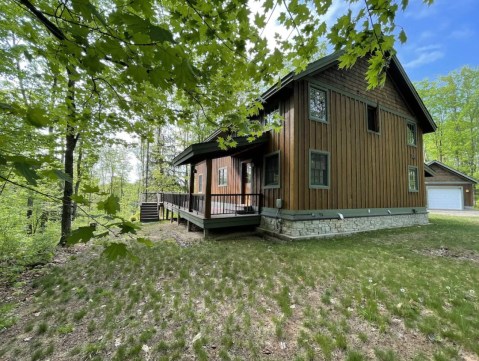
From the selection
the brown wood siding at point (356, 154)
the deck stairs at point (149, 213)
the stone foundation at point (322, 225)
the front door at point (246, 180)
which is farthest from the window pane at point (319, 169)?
the deck stairs at point (149, 213)

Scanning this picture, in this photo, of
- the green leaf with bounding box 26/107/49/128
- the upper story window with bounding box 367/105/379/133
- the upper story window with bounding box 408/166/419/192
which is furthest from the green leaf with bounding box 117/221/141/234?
the upper story window with bounding box 408/166/419/192

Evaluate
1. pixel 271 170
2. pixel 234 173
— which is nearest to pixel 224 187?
pixel 234 173

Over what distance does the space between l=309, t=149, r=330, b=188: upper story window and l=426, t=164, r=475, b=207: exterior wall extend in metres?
20.4

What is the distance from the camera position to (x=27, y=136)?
581cm

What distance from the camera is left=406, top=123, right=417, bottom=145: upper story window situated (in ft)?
39.7

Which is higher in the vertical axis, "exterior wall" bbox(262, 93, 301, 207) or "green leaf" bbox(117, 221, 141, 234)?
"exterior wall" bbox(262, 93, 301, 207)

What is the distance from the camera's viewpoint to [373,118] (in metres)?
10.6

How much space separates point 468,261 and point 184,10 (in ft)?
26.1

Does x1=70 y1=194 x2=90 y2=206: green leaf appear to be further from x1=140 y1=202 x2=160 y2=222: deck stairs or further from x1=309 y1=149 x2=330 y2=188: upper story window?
x1=140 y1=202 x2=160 y2=222: deck stairs

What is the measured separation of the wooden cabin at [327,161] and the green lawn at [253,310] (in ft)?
9.18

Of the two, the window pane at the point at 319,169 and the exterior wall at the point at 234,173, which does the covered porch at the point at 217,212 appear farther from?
the window pane at the point at 319,169

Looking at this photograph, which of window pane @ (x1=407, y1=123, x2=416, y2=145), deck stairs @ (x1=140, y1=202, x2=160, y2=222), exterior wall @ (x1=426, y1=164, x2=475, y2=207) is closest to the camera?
window pane @ (x1=407, y1=123, x2=416, y2=145)

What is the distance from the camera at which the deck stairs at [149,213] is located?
15.4 metres

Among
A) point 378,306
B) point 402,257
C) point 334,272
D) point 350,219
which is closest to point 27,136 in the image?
point 334,272
